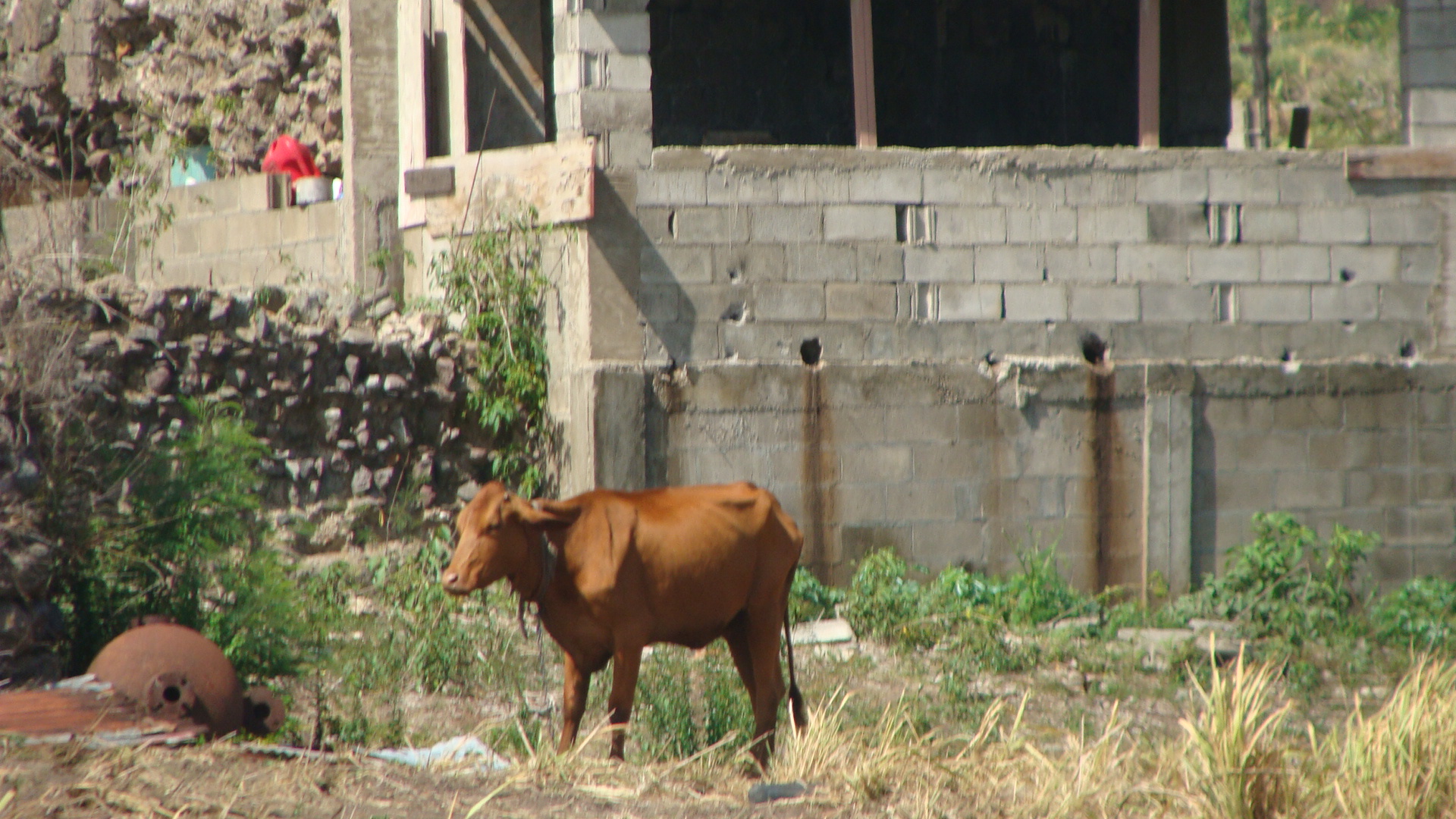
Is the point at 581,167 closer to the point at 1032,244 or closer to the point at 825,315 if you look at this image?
the point at 825,315

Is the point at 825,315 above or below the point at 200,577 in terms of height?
above

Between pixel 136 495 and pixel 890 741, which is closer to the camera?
pixel 890 741

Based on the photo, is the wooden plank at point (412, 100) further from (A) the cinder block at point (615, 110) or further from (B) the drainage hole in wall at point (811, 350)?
(B) the drainage hole in wall at point (811, 350)

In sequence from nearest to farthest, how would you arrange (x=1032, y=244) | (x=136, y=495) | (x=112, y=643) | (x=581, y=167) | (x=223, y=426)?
(x=112, y=643) < (x=136, y=495) < (x=223, y=426) < (x=581, y=167) < (x=1032, y=244)

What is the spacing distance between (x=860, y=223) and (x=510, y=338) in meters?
2.54

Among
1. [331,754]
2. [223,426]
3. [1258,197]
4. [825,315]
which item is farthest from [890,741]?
[1258,197]

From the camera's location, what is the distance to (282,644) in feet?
21.6

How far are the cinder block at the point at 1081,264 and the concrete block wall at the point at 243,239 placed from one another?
5.35 metres

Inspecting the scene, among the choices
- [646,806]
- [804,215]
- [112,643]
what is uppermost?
[804,215]

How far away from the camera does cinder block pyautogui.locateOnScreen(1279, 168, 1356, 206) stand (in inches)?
400

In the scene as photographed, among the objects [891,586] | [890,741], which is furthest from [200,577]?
[891,586]

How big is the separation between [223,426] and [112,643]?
5.17 feet

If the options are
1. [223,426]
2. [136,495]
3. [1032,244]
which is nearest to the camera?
[136,495]


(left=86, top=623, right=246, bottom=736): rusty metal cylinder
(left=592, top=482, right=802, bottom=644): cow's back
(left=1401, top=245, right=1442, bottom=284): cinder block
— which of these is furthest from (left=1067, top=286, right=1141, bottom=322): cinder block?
(left=86, top=623, right=246, bottom=736): rusty metal cylinder
